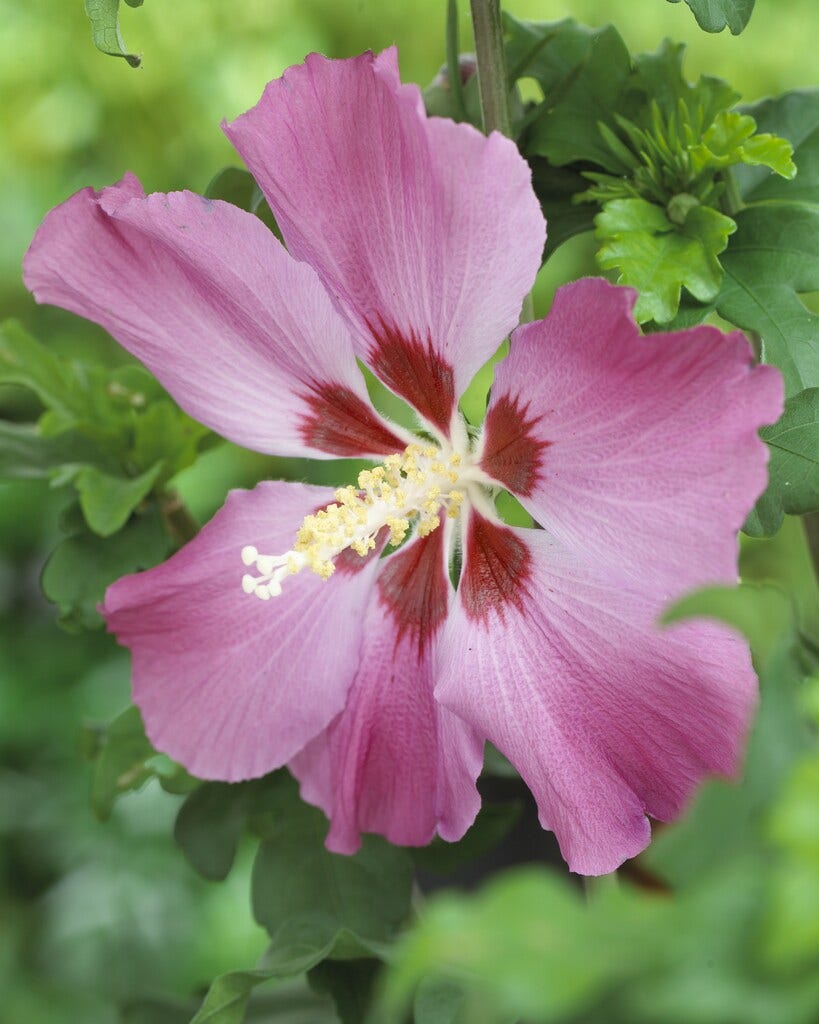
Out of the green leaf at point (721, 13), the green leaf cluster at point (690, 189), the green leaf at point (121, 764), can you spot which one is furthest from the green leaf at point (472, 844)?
the green leaf at point (721, 13)

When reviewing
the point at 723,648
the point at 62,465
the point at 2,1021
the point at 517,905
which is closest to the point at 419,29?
the point at 62,465

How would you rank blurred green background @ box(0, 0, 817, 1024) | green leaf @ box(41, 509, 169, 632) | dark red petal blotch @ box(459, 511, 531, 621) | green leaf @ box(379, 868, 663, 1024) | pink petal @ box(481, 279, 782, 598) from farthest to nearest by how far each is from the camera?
blurred green background @ box(0, 0, 817, 1024), green leaf @ box(41, 509, 169, 632), dark red petal blotch @ box(459, 511, 531, 621), pink petal @ box(481, 279, 782, 598), green leaf @ box(379, 868, 663, 1024)

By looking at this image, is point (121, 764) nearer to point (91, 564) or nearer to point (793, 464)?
point (91, 564)

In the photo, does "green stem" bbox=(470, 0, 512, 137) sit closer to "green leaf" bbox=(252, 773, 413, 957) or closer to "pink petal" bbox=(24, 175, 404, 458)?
"pink petal" bbox=(24, 175, 404, 458)

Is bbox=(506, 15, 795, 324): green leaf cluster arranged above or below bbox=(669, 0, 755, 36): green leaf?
below

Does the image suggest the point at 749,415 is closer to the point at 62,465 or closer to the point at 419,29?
the point at 62,465

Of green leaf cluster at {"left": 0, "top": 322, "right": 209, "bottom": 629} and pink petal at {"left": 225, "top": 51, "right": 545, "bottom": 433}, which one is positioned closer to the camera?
pink petal at {"left": 225, "top": 51, "right": 545, "bottom": 433}

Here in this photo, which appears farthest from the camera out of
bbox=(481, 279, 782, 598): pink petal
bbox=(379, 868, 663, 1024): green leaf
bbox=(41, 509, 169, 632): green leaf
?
bbox=(41, 509, 169, 632): green leaf

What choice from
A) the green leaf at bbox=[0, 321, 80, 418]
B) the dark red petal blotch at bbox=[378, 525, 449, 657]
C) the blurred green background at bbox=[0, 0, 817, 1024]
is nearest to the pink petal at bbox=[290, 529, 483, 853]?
the dark red petal blotch at bbox=[378, 525, 449, 657]
